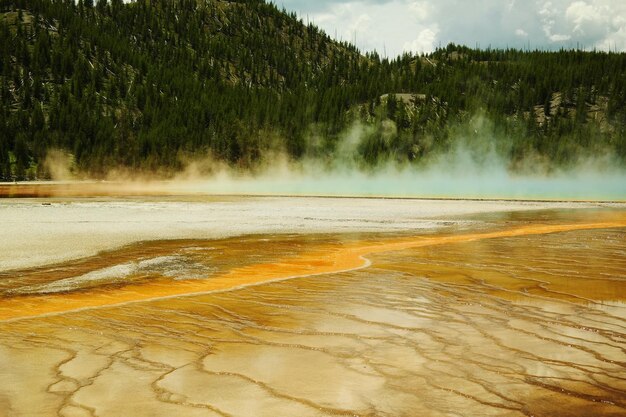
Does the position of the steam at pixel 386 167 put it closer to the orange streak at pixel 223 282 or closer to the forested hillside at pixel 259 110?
the forested hillside at pixel 259 110

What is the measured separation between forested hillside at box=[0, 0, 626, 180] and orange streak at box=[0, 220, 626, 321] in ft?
320

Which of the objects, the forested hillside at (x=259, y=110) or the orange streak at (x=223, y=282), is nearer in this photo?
the orange streak at (x=223, y=282)

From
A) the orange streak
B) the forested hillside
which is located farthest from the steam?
the orange streak

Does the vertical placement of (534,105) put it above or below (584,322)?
above

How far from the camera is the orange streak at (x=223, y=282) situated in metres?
8.38

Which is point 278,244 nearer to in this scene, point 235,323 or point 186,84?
point 235,323

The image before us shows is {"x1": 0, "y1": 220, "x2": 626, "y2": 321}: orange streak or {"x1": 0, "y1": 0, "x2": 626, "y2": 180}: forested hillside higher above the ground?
{"x1": 0, "y1": 0, "x2": 626, "y2": 180}: forested hillside

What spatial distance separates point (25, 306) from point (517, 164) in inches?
4729

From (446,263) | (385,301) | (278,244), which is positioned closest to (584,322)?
(385,301)

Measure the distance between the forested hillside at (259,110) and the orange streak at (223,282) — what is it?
3840 inches

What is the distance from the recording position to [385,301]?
8578 millimetres

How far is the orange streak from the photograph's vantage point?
27.5ft

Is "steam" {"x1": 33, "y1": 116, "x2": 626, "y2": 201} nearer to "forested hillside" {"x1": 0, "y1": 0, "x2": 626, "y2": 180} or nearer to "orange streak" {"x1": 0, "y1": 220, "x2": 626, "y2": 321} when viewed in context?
"forested hillside" {"x1": 0, "y1": 0, "x2": 626, "y2": 180}

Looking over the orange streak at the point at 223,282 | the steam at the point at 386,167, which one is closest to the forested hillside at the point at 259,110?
the steam at the point at 386,167
